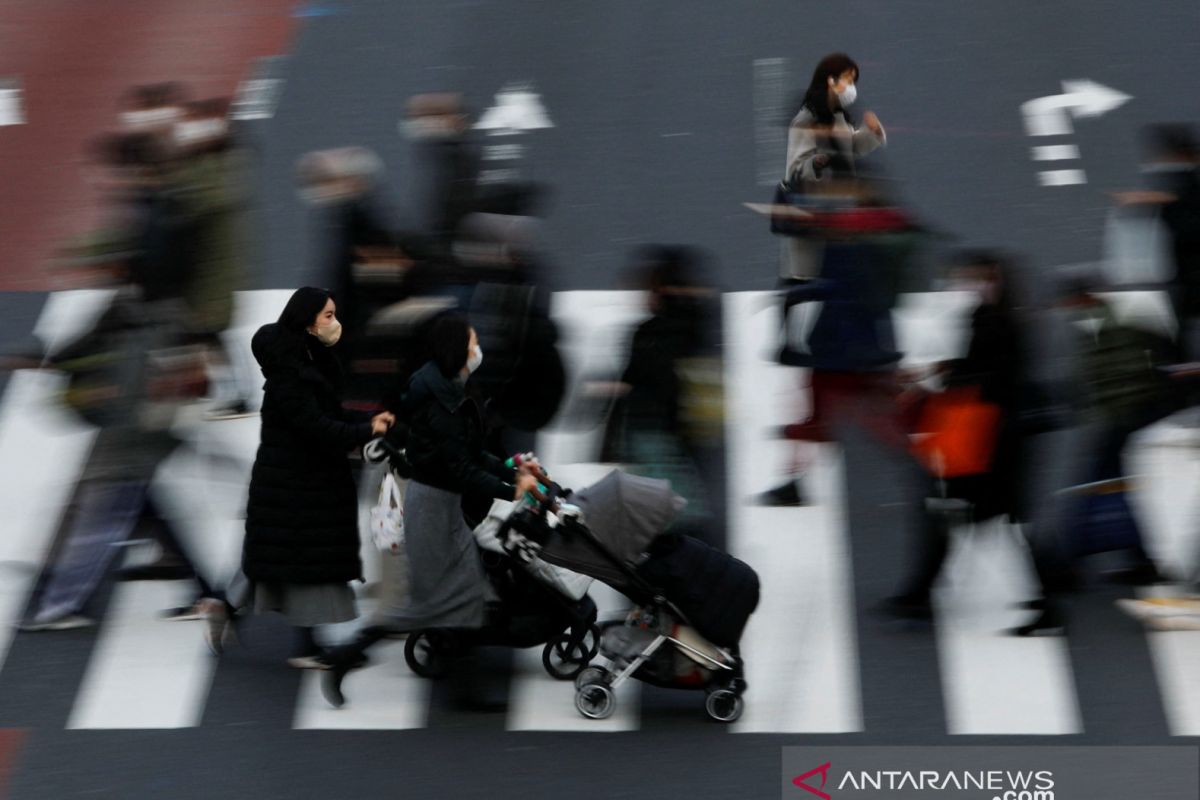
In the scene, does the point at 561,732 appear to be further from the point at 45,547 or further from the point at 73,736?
the point at 45,547

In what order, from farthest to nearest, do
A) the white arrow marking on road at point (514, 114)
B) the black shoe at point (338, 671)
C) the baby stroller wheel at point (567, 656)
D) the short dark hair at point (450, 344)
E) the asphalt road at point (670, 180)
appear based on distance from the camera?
the white arrow marking on road at point (514, 114), the baby stroller wheel at point (567, 656), the black shoe at point (338, 671), the asphalt road at point (670, 180), the short dark hair at point (450, 344)

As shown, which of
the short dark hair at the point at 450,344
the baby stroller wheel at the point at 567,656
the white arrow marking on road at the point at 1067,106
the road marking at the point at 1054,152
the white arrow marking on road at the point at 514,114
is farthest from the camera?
the white arrow marking on road at the point at 514,114

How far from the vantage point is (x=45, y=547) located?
10875mm

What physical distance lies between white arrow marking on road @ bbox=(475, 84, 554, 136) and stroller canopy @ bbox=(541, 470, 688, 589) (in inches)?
261

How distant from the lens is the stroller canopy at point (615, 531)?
349 inches

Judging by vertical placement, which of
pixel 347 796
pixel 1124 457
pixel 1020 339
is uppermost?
pixel 1020 339

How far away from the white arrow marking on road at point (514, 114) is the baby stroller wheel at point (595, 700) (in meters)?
6.77

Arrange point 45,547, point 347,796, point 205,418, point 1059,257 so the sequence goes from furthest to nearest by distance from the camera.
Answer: point 1059,257 < point 205,418 < point 45,547 < point 347,796

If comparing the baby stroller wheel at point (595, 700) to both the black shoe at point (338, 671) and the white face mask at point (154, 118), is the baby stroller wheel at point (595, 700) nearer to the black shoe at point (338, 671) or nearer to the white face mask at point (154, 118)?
the black shoe at point (338, 671)

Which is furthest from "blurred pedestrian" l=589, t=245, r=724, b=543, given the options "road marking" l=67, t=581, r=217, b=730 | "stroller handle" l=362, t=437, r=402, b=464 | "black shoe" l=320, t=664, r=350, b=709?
"road marking" l=67, t=581, r=217, b=730

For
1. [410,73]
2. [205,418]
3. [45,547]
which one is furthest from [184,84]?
[45,547]

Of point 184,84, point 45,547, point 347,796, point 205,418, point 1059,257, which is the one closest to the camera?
point 347,796

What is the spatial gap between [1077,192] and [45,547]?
25.4 feet

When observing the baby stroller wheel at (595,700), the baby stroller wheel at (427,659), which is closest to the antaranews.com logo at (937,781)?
the baby stroller wheel at (595,700)
